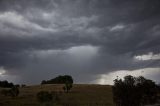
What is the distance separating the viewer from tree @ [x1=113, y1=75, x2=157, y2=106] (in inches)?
2247

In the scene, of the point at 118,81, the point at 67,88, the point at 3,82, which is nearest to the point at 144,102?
the point at 118,81

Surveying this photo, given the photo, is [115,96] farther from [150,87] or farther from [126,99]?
[150,87]

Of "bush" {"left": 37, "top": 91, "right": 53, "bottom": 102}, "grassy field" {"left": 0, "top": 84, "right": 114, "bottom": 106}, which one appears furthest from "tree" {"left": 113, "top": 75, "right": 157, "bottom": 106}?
"bush" {"left": 37, "top": 91, "right": 53, "bottom": 102}

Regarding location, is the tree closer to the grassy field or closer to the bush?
the grassy field

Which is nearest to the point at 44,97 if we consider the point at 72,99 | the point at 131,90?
the point at 72,99

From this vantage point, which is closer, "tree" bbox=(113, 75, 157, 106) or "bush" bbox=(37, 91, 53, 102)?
"tree" bbox=(113, 75, 157, 106)

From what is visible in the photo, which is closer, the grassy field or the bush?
the grassy field

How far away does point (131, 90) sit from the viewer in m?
57.0

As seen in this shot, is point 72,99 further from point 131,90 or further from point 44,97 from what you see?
point 131,90

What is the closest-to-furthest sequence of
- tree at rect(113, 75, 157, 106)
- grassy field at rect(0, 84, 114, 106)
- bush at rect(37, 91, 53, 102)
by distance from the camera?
tree at rect(113, 75, 157, 106) → grassy field at rect(0, 84, 114, 106) → bush at rect(37, 91, 53, 102)

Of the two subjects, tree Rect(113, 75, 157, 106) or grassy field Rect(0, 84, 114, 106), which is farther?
grassy field Rect(0, 84, 114, 106)

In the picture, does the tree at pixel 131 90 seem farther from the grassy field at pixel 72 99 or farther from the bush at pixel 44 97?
the bush at pixel 44 97

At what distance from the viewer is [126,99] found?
2260 inches

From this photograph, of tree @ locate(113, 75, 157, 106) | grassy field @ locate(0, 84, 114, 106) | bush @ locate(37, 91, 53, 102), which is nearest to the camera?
tree @ locate(113, 75, 157, 106)
